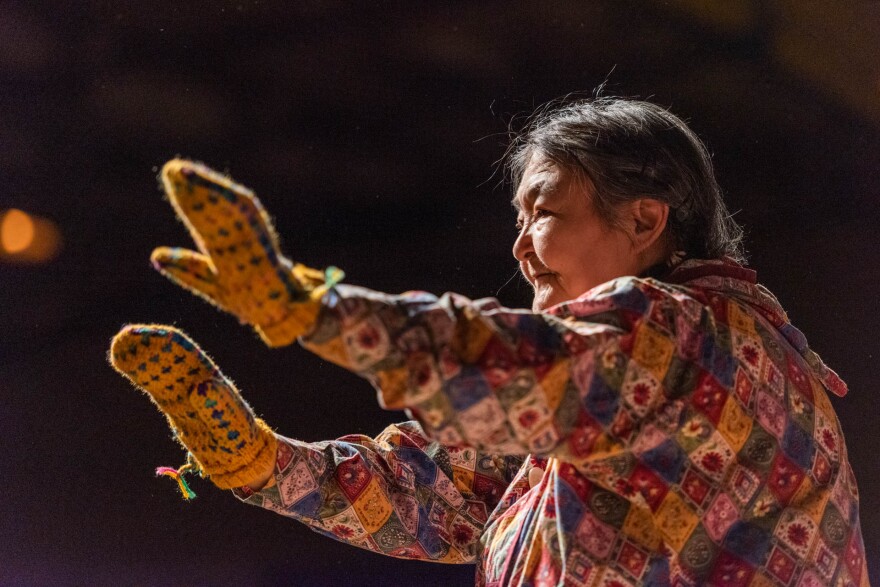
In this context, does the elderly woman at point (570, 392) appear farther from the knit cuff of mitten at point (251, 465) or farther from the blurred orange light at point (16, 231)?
the blurred orange light at point (16, 231)

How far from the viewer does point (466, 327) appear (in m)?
0.77

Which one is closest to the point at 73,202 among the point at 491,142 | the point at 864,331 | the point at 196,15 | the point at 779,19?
the point at 196,15

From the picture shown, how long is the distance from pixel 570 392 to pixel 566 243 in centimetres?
40

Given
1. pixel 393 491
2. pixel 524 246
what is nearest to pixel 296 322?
pixel 524 246

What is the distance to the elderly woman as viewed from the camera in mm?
755

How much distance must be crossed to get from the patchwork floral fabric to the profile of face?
0.07 metres

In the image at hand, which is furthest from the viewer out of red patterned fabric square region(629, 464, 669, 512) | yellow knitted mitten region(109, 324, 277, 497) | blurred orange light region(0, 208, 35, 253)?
blurred orange light region(0, 208, 35, 253)

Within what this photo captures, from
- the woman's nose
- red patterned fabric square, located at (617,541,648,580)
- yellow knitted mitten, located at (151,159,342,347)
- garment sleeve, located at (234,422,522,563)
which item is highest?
yellow knitted mitten, located at (151,159,342,347)

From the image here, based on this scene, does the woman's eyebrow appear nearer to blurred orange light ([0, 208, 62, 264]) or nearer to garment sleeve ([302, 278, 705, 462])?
garment sleeve ([302, 278, 705, 462])

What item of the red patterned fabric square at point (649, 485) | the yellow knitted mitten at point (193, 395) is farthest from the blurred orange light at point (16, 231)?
the red patterned fabric square at point (649, 485)

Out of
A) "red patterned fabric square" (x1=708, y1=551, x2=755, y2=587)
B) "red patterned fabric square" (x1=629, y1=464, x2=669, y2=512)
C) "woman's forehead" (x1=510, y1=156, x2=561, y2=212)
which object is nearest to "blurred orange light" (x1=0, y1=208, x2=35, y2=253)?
"woman's forehead" (x1=510, y1=156, x2=561, y2=212)

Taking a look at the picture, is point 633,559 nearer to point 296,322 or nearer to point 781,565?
point 781,565

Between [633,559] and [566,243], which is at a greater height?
A: [566,243]

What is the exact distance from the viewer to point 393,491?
4.39ft
